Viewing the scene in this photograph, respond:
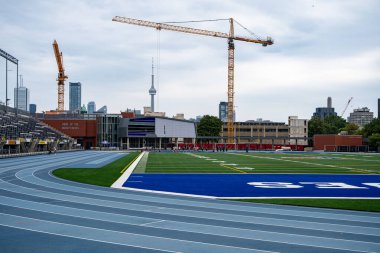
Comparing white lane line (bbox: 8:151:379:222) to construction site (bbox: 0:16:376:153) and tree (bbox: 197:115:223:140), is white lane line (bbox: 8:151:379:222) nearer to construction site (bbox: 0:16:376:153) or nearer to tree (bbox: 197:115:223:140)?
construction site (bbox: 0:16:376:153)

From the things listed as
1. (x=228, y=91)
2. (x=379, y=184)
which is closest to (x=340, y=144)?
(x=228, y=91)

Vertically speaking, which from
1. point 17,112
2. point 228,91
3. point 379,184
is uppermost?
point 228,91

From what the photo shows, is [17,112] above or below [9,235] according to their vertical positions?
above

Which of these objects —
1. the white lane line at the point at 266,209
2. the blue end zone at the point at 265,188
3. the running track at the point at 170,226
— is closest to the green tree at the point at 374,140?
the blue end zone at the point at 265,188

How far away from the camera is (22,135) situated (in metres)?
56.3

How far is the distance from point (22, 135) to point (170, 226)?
51.1m

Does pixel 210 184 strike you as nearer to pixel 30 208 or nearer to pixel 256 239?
pixel 30 208

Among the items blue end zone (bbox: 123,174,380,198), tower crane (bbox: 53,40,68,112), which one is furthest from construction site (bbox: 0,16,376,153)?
blue end zone (bbox: 123,174,380,198)

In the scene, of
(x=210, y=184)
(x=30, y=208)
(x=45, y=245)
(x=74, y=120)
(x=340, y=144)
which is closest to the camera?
(x=45, y=245)

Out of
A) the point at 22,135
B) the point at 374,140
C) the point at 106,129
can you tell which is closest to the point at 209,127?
the point at 106,129

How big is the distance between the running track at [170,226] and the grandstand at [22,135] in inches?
1439

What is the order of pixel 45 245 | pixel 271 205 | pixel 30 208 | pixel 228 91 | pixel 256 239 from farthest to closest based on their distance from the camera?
1. pixel 228 91
2. pixel 271 205
3. pixel 30 208
4. pixel 256 239
5. pixel 45 245

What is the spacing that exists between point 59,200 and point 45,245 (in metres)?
6.15

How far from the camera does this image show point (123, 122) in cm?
10594
